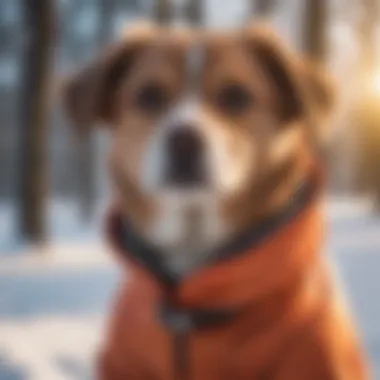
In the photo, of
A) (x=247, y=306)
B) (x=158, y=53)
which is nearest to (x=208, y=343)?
(x=247, y=306)

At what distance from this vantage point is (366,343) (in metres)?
0.96

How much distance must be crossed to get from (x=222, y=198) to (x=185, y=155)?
7 centimetres

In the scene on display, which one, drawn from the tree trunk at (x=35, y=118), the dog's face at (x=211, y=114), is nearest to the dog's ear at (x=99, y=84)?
the dog's face at (x=211, y=114)

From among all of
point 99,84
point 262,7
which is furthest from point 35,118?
point 262,7

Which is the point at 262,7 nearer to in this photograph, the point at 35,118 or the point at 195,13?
the point at 195,13

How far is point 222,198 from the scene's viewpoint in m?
0.91

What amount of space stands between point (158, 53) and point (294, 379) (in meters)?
0.32

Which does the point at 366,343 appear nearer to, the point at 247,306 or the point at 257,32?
the point at 247,306

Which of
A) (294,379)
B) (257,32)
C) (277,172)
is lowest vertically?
(294,379)

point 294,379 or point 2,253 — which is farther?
point 2,253

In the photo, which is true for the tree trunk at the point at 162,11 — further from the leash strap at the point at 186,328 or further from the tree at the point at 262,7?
the leash strap at the point at 186,328

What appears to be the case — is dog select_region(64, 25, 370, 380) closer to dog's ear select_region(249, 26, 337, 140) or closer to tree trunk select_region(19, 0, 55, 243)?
dog's ear select_region(249, 26, 337, 140)

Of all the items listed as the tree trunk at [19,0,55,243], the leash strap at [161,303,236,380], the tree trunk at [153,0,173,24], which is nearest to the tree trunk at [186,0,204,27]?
the tree trunk at [153,0,173,24]

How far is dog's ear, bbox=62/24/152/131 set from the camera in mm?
Answer: 893
